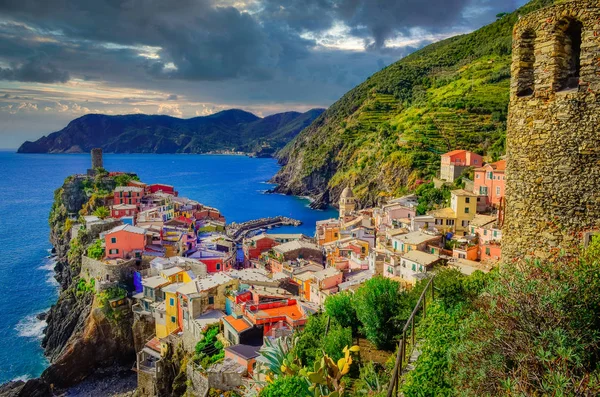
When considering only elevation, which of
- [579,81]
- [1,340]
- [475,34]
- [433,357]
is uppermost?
[475,34]

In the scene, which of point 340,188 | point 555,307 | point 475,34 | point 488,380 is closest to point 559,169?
point 555,307

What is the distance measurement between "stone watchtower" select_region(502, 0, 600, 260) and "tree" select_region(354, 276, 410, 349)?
26.4 ft

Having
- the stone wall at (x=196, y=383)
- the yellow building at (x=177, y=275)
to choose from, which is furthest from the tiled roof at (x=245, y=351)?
the yellow building at (x=177, y=275)

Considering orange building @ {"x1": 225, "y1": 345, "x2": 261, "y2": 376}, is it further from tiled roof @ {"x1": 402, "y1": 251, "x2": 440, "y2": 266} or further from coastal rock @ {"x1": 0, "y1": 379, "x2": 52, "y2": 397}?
coastal rock @ {"x1": 0, "y1": 379, "x2": 52, "y2": 397}

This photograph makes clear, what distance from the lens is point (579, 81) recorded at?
5324mm

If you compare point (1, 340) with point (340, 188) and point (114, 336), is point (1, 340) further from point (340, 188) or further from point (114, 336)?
point (340, 188)

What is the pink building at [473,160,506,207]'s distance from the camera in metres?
36.1

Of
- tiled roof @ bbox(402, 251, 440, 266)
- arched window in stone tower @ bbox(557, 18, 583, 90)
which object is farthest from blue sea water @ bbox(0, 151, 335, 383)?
arched window in stone tower @ bbox(557, 18, 583, 90)

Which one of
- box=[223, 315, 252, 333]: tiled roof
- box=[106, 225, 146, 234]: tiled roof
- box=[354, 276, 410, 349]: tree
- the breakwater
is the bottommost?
the breakwater

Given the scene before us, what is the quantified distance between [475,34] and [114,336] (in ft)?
351

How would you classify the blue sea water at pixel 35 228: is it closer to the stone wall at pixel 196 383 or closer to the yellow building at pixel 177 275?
the yellow building at pixel 177 275

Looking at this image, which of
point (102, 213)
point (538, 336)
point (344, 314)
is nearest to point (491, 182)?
point (344, 314)

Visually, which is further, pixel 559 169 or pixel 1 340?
pixel 1 340

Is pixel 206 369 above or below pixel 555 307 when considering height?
below
